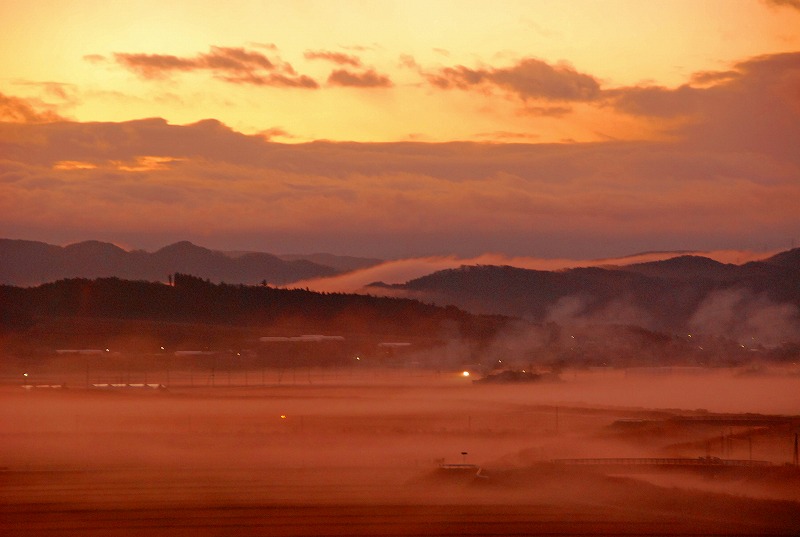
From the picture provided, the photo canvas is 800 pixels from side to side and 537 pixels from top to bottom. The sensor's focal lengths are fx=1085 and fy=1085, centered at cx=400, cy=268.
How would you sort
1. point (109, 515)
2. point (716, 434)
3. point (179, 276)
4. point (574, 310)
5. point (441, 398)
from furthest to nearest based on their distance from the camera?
point (574, 310) → point (179, 276) → point (441, 398) → point (716, 434) → point (109, 515)

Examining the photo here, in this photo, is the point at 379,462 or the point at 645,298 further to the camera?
the point at 645,298

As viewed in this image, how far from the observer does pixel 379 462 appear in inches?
1048

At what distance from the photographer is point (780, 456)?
29.3m

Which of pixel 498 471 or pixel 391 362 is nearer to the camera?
pixel 498 471

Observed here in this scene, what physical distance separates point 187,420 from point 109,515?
46.8ft

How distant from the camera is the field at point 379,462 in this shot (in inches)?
790

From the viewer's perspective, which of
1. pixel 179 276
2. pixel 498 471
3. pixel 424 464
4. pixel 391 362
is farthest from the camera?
pixel 179 276

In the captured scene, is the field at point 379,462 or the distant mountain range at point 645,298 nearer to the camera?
the field at point 379,462

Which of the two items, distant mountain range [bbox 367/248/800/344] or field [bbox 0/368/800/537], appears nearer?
field [bbox 0/368/800/537]

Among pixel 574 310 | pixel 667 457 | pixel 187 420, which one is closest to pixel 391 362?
pixel 187 420

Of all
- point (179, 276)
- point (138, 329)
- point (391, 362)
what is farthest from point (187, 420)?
point (179, 276)

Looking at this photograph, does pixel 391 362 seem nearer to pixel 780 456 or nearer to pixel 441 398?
pixel 441 398

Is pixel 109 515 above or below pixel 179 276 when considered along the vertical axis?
below

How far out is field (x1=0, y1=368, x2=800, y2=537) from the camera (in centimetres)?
2008
